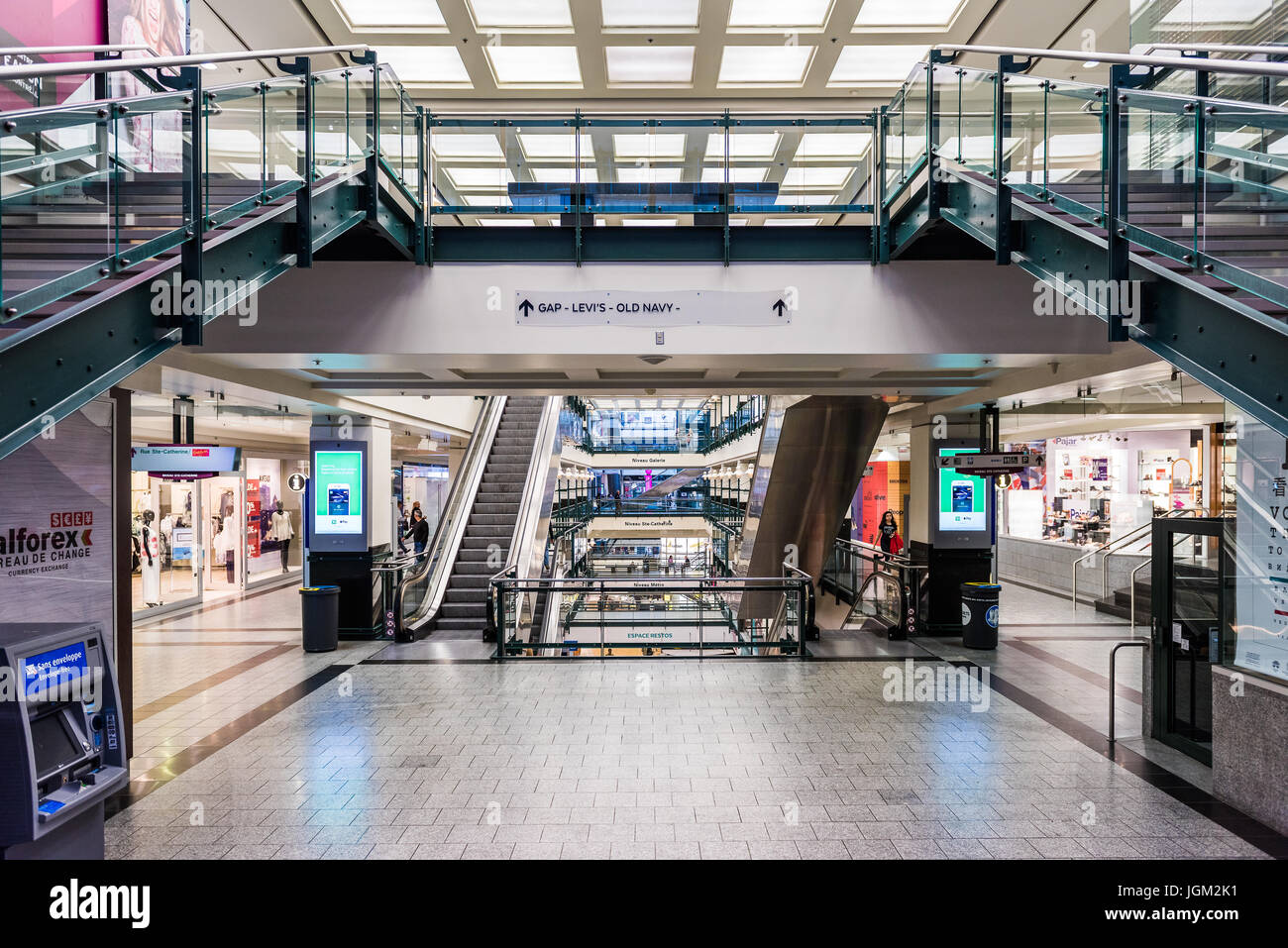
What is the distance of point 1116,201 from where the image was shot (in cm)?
395

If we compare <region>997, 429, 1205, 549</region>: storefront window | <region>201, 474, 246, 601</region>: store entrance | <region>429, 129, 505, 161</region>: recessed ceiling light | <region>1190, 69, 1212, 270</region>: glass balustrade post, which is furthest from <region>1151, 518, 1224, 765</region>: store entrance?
<region>201, 474, 246, 601</region>: store entrance

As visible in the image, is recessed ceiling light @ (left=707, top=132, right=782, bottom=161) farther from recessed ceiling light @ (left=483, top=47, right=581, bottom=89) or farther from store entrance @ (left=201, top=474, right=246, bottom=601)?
store entrance @ (left=201, top=474, right=246, bottom=601)

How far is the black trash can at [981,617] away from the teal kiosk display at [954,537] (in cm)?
74

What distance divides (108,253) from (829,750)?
5.49 meters

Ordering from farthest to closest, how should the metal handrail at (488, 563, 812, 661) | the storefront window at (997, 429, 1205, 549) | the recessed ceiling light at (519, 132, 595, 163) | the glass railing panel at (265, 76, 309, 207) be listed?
the storefront window at (997, 429, 1205, 549)
the metal handrail at (488, 563, 812, 661)
the recessed ceiling light at (519, 132, 595, 163)
the glass railing panel at (265, 76, 309, 207)

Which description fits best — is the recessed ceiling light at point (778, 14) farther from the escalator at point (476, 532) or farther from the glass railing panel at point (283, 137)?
the escalator at point (476, 532)

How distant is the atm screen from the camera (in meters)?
2.97

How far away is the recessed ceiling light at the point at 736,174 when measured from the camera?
6.12m

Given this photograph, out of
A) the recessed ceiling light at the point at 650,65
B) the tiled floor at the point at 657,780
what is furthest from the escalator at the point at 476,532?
the recessed ceiling light at the point at 650,65

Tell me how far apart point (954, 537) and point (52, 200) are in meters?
10.2

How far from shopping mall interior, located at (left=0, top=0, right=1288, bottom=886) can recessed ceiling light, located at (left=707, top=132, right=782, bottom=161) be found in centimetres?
2

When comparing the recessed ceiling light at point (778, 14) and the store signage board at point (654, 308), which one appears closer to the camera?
the store signage board at point (654, 308)
